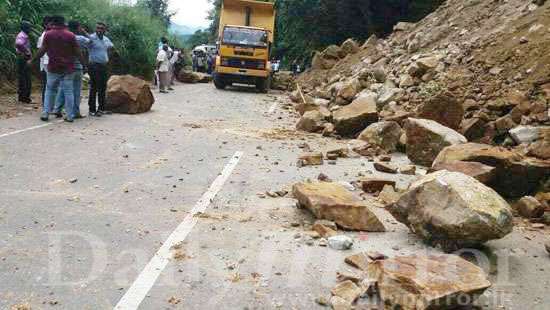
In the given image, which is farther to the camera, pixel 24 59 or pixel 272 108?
pixel 272 108

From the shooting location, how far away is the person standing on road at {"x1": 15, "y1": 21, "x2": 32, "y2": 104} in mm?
11172

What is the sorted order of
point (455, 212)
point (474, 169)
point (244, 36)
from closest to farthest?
point (455, 212) → point (474, 169) → point (244, 36)

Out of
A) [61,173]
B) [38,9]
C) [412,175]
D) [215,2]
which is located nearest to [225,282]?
[61,173]

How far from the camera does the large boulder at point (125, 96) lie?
1164 cm

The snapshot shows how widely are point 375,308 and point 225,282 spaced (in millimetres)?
1044

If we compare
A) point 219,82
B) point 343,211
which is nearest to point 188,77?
point 219,82

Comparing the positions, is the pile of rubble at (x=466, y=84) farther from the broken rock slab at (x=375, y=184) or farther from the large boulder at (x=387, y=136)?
the broken rock slab at (x=375, y=184)

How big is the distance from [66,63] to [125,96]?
6.54 feet

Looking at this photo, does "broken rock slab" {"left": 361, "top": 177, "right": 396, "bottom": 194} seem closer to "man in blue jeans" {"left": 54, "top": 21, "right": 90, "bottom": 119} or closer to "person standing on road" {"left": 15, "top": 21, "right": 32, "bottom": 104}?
"man in blue jeans" {"left": 54, "top": 21, "right": 90, "bottom": 119}

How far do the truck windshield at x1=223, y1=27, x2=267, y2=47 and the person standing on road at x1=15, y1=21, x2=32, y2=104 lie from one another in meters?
9.78

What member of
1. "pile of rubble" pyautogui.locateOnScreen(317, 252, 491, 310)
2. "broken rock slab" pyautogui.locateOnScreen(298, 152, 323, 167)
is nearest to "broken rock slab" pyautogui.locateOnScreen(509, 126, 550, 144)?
"broken rock slab" pyautogui.locateOnScreen(298, 152, 323, 167)

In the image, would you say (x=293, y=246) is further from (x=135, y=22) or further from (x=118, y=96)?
(x=135, y=22)

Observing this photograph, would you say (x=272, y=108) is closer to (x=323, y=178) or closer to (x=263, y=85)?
(x=263, y=85)

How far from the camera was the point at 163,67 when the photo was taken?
57.7ft
